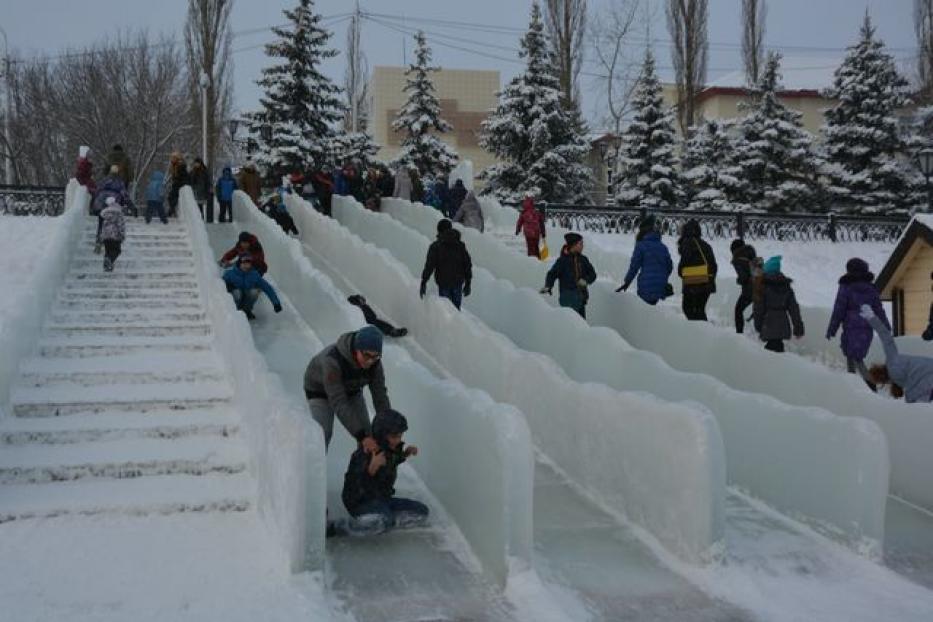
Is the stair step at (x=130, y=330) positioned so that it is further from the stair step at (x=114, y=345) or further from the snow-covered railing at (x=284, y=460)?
the snow-covered railing at (x=284, y=460)

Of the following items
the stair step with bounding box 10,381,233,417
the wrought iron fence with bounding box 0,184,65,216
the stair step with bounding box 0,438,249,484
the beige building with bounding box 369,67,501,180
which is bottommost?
the stair step with bounding box 0,438,249,484

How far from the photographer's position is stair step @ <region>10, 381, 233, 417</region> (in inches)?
356

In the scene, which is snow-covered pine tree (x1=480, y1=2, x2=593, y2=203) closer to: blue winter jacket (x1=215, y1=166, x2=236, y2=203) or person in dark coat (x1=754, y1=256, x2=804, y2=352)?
blue winter jacket (x1=215, y1=166, x2=236, y2=203)

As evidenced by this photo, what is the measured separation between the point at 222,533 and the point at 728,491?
4.26 m

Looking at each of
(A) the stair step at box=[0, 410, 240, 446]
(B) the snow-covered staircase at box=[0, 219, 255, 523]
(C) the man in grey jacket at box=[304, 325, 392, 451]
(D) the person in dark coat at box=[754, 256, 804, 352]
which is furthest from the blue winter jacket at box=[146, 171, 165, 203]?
(C) the man in grey jacket at box=[304, 325, 392, 451]

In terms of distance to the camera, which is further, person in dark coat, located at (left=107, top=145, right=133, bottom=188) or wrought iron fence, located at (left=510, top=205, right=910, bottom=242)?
wrought iron fence, located at (left=510, top=205, right=910, bottom=242)

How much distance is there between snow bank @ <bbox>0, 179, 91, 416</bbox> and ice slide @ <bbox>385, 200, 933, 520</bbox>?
22.5 feet

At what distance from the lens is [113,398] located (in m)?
9.33

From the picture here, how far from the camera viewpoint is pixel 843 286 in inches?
436

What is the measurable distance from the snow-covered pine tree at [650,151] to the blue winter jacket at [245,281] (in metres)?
22.7

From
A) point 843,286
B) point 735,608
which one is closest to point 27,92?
point 843,286

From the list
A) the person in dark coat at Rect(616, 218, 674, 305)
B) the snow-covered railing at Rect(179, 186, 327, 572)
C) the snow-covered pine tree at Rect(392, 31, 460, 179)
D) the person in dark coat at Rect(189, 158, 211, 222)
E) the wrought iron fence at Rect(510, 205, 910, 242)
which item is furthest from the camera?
the snow-covered pine tree at Rect(392, 31, 460, 179)

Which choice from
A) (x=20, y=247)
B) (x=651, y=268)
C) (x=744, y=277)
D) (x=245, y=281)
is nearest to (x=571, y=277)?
(x=651, y=268)

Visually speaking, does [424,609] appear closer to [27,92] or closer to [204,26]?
[204,26]
